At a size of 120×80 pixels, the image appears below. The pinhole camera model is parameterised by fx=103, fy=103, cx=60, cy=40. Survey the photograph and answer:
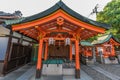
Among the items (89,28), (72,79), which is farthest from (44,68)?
(89,28)

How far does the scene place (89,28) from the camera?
5.79m

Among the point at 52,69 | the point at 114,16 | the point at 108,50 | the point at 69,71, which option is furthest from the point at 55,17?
the point at 114,16

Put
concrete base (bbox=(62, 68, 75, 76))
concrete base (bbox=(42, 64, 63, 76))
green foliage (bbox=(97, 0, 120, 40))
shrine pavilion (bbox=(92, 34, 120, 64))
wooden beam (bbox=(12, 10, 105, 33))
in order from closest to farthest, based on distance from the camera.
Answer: wooden beam (bbox=(12, 10, 105, 33))
concrete base (bbox=(42, 64, 63, 76))
concrete base (bbox=(62, 68, 75, 76))
shrine pavilion (bbox=(92, 34, 120, 64))
green foliage (bbox=(97, 0, 120, 40))

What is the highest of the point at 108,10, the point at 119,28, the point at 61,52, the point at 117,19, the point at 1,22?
the point at 108,10

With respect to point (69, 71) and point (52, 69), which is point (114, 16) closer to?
point (69, 71)

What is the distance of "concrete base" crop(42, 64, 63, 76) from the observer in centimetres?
669

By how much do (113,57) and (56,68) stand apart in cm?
1045

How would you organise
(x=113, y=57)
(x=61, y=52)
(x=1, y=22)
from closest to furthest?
1. (x=1, y=22)
2. (x=61, y=52)
3. (x=113, y=57)

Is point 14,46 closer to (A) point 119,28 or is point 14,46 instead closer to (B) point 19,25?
(B) point 19,25

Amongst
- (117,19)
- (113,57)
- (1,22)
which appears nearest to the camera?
(1,22)

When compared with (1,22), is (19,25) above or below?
below

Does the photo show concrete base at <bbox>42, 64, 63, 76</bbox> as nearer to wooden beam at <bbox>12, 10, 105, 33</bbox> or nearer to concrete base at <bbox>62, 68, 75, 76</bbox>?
concrete base at <bbox>62, 68, 75, 76</bbox>

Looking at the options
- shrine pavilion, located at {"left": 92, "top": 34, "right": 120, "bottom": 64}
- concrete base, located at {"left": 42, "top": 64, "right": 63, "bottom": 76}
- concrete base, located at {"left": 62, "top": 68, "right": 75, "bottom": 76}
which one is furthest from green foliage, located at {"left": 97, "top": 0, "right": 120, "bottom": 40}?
concrete base, located at {"left": 42, "top": 64, "right": 63, "bottom": 76}

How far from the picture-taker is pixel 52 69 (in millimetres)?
6727
